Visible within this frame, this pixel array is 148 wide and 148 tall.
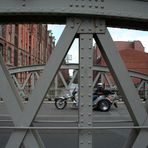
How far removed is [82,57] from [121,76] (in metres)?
0.54

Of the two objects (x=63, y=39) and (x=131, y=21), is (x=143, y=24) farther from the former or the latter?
(x=63, y=39)

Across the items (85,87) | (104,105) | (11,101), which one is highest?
(104,105)

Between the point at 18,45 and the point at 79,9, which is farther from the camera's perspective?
the point at 18,45

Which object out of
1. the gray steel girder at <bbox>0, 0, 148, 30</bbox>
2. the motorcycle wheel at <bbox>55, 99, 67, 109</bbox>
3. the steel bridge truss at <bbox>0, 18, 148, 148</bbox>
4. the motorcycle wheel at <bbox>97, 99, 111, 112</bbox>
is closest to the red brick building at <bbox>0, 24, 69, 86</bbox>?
the motorcycle wheel at <bbox>55, 99, 67, 109</bbox>

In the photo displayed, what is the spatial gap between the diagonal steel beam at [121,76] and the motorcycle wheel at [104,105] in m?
20.4

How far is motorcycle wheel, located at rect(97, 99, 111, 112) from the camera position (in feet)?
84.4

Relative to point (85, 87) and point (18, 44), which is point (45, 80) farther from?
point (18, 44)

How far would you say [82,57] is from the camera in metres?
5.24

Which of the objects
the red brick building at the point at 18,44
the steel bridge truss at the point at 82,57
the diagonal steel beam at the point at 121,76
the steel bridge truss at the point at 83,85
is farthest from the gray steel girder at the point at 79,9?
the red brick building at the point at 18,44

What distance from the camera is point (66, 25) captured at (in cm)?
526

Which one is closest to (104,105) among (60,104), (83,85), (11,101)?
(60,104)

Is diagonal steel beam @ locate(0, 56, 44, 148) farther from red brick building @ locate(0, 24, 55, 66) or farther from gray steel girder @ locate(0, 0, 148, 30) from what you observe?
red brick building @ locate(0, 24, 55, 66)

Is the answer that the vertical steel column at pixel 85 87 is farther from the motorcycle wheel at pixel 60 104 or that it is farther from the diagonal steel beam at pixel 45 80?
the motorcycle wheel at pixel 60 104

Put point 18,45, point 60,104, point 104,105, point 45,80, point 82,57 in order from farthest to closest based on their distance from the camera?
point 18,45, point 60,104, point 104,105, point 82,57, point 45,80
